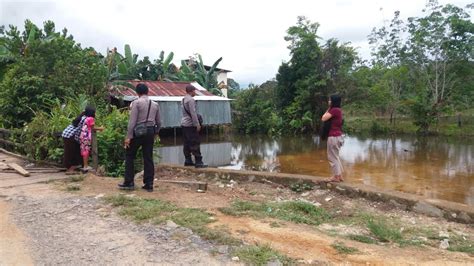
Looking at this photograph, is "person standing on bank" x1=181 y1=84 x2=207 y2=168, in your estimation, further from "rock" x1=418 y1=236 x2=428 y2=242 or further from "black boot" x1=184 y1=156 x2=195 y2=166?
"rock" x1=418 y1=236 x2=428 y2=242

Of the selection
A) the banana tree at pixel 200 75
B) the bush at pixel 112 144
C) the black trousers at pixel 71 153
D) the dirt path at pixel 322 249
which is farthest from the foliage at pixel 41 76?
the banana tree at pixel 200 75

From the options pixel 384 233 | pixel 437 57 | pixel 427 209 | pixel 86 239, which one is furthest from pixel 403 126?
pixel 86 239

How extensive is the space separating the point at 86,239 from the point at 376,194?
398cm

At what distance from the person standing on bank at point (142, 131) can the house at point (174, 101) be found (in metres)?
15.2

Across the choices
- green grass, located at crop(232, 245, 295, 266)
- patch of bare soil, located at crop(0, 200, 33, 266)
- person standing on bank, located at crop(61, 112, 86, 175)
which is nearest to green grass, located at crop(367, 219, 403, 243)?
green grass, located at crop(232, 245, 295, 266)

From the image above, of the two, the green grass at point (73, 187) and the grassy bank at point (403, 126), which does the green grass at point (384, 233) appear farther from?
the grassy bank at point (403, 126)

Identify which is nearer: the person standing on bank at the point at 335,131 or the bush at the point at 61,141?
the person standing on bank at the point at 335,131

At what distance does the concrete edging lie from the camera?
498cm

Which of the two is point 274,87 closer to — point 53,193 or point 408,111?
point 408,111

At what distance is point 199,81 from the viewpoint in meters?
29.4

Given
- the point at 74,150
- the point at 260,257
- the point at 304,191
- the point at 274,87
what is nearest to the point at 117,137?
the point at 74,150

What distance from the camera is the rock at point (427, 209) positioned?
5113 millimetres

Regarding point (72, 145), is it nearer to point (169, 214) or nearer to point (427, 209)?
point (169, 214)

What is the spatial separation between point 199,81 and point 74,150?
2243cm
